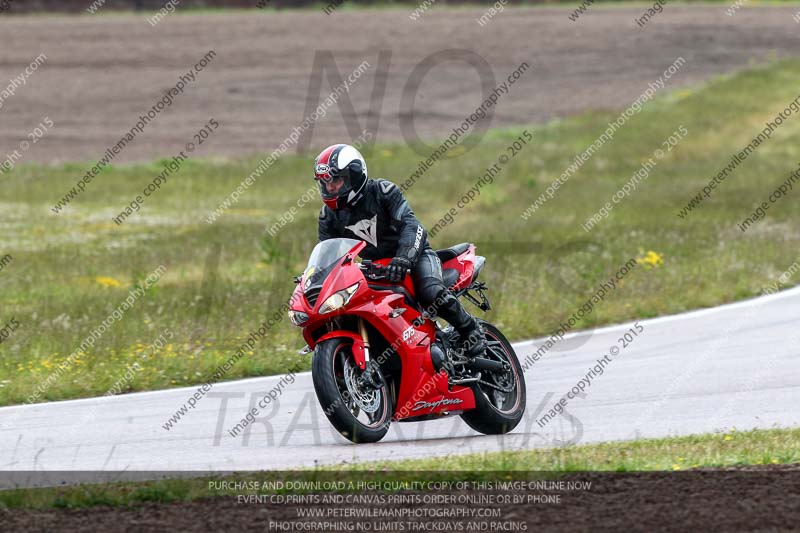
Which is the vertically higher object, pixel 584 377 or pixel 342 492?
pixel 342 492

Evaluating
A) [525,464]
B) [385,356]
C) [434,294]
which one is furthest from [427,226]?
[525,464]

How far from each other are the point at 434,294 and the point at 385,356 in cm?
56

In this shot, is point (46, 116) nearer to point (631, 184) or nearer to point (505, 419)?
point (631, 184)

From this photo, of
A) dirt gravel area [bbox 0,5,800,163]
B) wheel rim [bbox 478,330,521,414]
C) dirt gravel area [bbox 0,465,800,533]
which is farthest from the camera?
dirt gravel area [bbox 0,5,800,163]

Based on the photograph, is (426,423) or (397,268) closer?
(397,268)

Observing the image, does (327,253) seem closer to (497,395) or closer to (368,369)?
(368,369)

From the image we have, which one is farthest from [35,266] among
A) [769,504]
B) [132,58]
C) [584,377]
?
[132,58]

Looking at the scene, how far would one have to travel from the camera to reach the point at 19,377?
11.5 m

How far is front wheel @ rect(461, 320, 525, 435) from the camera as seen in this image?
29.7 ft

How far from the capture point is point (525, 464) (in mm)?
7594

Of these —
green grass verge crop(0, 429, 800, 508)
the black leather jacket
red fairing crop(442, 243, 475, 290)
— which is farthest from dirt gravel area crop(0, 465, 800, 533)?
red fairing crop(442, 243, 475, 290)

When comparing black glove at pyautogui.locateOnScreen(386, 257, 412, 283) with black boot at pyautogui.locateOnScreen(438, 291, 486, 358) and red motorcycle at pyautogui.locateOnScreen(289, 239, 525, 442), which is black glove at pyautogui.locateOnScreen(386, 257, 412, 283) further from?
black boot at pyautogui.locateOnScreen(438, 291, 486, 358)

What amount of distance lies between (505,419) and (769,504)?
9.98ft

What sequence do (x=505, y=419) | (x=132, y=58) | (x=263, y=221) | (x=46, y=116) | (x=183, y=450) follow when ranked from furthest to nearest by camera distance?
(x=132, y=58), (x=46, y=116), (x=263, y=221), (x=505, y=419), (x=183, y=450)
